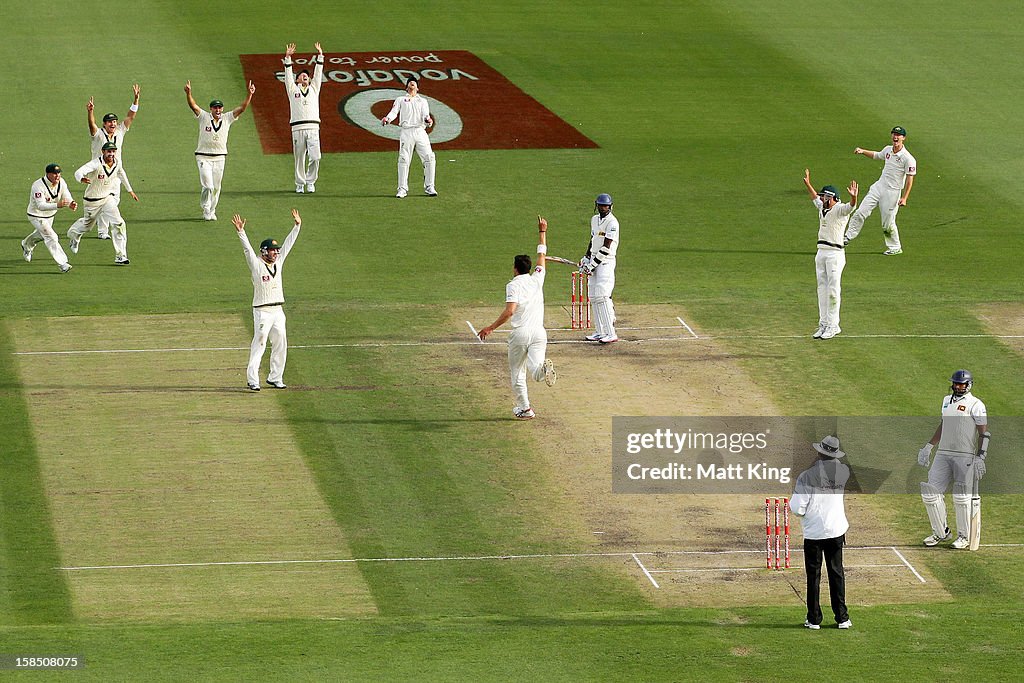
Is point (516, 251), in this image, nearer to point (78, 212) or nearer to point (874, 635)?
point (78, 212)

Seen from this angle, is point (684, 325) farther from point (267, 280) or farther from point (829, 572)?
point (829, 572)

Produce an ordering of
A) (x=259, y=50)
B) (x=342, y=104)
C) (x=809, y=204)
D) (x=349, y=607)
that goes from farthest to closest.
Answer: (x=259, y=50)
(x=342, y=104)
(x=809, y=204)
(x=349, y=607)

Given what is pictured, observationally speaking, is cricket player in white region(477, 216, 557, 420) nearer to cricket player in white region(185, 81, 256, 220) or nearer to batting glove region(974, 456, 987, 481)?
batting glove region(974, 456, 987, 481)

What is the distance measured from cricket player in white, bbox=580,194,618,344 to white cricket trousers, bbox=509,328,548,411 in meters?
3.57

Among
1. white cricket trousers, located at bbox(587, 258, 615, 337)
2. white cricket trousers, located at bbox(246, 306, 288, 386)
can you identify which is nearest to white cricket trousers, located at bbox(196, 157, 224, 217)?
white cricket trousers, located at bbox(246, 306, 288, 386)

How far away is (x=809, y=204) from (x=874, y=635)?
20364mm

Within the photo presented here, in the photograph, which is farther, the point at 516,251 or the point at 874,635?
the point at 516,251

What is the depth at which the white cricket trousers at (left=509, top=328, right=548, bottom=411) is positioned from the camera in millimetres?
22906

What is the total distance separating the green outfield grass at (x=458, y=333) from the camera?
1700 cm

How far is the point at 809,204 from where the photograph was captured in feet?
119

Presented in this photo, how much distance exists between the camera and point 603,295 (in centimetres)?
2648

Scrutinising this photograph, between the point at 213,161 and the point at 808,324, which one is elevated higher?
the point at 213,161

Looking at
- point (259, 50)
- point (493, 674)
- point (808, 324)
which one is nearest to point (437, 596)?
point (493, 674)

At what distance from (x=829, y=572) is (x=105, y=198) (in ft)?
57.7
